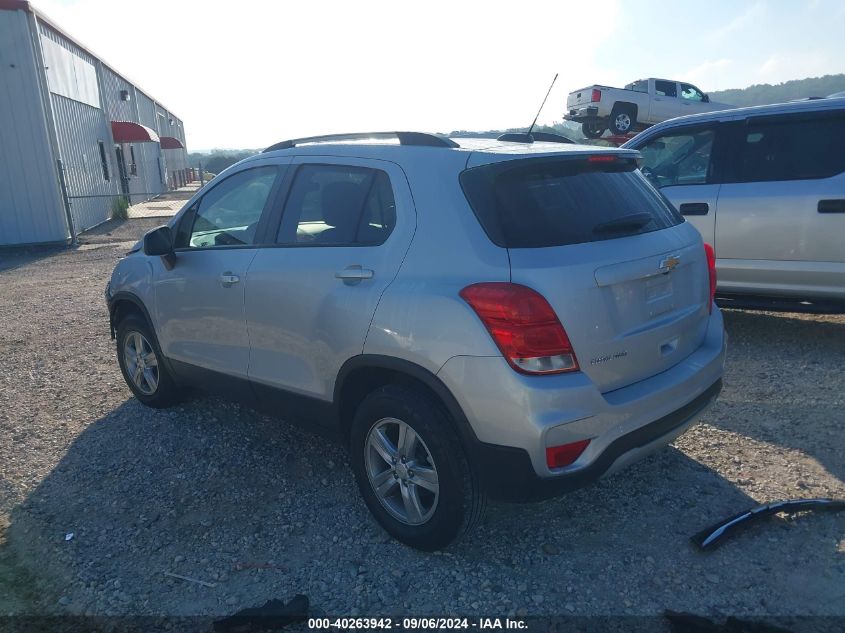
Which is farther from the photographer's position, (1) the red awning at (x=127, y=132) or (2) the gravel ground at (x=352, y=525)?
(1) the red awning at (x=127, y=132)

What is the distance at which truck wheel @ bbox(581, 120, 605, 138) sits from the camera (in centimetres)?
2061

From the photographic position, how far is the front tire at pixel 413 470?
2846 mm

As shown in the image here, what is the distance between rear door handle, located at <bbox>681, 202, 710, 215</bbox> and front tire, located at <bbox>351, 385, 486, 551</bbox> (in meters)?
3.96

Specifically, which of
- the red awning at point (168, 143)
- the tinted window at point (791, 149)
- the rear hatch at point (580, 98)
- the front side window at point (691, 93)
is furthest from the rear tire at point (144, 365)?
the red awning at point (168, 143)

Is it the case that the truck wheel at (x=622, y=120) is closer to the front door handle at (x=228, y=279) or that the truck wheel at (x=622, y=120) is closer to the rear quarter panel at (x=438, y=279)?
the front door handle at (x=228, y=279)

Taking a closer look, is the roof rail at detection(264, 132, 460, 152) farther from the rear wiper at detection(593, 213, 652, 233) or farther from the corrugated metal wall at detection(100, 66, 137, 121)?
the corrugated metal wall at detection(100, 66, 137, 121)

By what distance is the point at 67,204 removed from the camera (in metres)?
14.7

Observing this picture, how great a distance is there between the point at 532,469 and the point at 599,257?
0.91 m

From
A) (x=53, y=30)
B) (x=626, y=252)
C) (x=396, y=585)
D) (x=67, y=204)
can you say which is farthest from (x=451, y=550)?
(x=53, y=30)

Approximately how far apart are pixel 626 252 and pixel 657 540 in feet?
4.57

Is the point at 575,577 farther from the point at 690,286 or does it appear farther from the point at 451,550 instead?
the point at 690,286

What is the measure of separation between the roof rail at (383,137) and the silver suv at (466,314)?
0.06 ft

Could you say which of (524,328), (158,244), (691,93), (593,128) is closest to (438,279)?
(524,328)

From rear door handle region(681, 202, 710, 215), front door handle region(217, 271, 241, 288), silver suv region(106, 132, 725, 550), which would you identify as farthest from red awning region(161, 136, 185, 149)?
silver suv region(106, 132, 725, 550)
